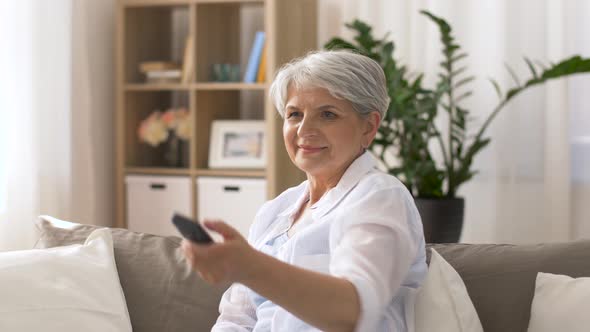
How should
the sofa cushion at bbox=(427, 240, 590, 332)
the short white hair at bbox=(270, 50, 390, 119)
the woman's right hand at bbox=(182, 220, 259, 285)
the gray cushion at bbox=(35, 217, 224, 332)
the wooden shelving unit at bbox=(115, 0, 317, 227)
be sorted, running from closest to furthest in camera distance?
the woman's right hand at bbox=(182, 220, 259, 285) < the short white hair at bbox=(270, 50, 390, 119) < the sofa cushion at bbox=(427, 240, 590, 332) < the gray cushion at bbox=(35, 217, 224, 332) < the wooden shelving unit at bbox=(115, 0, 317, 227)

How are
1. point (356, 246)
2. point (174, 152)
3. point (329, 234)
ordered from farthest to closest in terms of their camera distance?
point (174, 152) < point (329, 234) < point (356, 246)

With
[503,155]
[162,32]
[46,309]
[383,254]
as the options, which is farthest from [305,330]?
[162,32]

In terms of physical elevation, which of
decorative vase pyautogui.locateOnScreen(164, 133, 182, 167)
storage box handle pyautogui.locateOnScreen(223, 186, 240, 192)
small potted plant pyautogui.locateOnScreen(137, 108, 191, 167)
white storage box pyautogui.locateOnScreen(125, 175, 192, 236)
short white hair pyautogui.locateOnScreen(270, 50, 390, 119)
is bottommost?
white storage box pyautogui.locateOnScreen(125, 175, 192, 236)

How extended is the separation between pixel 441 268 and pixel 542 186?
2746mm

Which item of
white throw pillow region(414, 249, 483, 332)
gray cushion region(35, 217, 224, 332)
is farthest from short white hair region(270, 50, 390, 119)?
gray cushion region(35, 217, 224, 332)

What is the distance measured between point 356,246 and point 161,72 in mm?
3191

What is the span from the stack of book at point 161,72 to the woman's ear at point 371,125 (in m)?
2.80

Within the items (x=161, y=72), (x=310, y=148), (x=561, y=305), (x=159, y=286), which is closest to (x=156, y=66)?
(x=161, y=72)

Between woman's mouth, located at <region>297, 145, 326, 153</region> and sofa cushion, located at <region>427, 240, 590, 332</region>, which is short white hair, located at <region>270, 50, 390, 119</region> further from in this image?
sofa cushion, located at <region>427, 240, 590, 332</region>

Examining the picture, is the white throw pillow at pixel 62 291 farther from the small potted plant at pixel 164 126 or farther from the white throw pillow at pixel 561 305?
the small potted plant at pixel 164 126

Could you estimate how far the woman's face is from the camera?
1.57m

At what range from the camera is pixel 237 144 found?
4215 mm

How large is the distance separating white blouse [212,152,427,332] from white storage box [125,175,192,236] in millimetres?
2420

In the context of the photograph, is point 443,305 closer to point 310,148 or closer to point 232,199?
point 310,148
